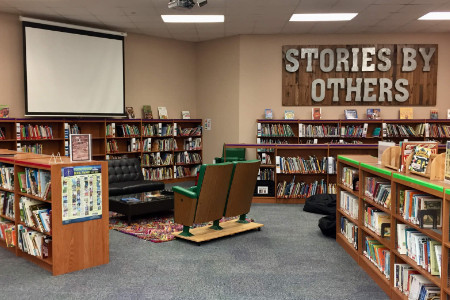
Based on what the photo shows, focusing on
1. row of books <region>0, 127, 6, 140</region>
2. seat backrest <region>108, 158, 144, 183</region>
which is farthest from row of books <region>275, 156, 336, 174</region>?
row of books <region>0, 127, 6, 140</region>

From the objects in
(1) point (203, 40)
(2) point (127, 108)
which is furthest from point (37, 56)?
(1) point (203, 40)

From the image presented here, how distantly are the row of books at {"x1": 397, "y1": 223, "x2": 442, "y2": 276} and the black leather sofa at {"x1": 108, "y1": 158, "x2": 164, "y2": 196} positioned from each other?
519cm

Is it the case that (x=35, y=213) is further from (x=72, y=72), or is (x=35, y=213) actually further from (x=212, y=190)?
(x=72, y=72)

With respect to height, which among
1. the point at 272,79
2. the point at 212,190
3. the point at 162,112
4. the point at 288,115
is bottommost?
the point at 212,190

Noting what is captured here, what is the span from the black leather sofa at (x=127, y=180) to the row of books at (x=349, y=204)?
3810mm

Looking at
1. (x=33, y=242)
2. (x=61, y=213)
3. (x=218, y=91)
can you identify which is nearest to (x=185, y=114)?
(x=218, y=91)

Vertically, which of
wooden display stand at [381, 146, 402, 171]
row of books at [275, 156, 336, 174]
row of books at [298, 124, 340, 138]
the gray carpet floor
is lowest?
the gray carpet floor

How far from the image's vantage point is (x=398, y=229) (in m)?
3.81

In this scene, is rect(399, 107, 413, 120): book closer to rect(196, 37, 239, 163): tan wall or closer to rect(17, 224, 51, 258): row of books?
rect(196, 37, 239, 163): tan wall

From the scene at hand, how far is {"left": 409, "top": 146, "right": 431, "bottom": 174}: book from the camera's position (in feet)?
11.5

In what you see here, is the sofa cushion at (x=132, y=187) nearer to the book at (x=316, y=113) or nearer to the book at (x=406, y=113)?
the book at (x=316, y=113)

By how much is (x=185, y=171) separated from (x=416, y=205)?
886 cm

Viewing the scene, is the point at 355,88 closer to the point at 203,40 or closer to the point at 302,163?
the point at 302,163

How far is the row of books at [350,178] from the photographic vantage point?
524cm
